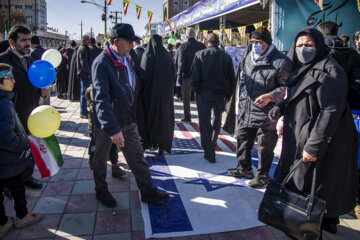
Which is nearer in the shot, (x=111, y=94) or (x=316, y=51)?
(x=316, y=51)

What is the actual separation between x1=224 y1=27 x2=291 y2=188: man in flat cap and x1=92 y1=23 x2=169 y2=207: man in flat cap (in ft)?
4.30

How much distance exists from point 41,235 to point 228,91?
10.8 ft

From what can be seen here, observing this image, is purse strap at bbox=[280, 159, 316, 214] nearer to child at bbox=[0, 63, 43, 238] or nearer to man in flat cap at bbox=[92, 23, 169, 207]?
man in flat cap at bbox=[92, 23, 169, 207]

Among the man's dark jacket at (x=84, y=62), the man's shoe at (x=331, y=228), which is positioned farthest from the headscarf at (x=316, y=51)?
the man's dark jacket at (x=84, y=62)

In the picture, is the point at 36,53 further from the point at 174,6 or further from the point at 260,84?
the point at 174,6

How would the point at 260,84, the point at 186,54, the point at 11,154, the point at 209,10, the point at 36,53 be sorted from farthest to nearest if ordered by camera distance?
the point at 209,10 → the point at 186,54 → the point at 36,53 → the point at 260,84 → the point at 11,154

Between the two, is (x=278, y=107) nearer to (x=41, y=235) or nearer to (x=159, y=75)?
(x=159, y=75)

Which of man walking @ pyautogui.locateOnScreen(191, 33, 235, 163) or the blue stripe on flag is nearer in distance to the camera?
the blue stripe on flag

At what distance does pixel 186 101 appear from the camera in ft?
23.1

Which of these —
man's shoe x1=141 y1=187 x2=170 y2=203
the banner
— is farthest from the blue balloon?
man's shoe x1=141 y1=187 x2=170 y2=203

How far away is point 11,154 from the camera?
8.46 feet

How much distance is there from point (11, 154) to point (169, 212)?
5.54ft

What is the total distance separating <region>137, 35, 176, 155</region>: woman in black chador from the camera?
4.45 meters

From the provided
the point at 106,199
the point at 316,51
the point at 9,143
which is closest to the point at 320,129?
the point at 316,51
